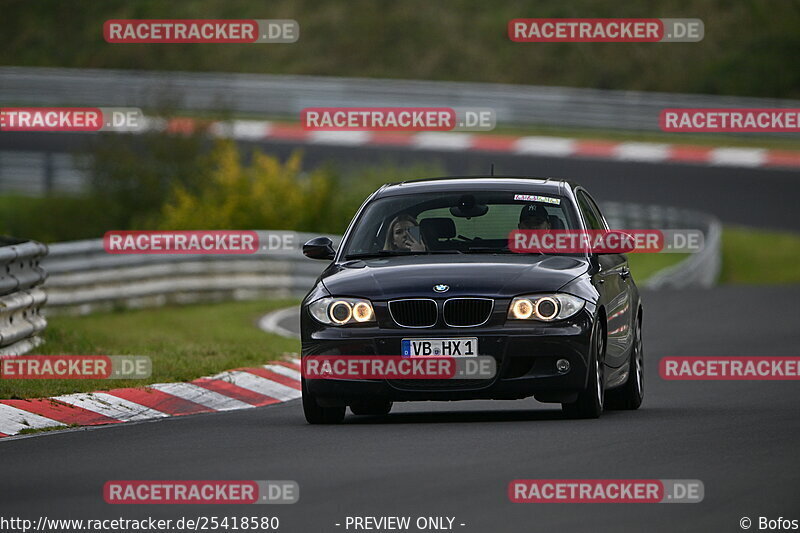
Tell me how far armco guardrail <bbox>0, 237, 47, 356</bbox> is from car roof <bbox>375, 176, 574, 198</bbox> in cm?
349

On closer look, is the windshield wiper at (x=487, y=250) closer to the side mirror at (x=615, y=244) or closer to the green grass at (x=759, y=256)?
the side mirror at (x=615, y=244)

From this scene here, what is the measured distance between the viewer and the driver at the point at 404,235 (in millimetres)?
11492

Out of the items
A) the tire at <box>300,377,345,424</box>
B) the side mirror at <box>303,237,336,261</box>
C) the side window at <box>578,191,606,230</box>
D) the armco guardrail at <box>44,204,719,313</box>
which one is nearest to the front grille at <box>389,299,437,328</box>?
the tire at <box>300,377,345,424</box>

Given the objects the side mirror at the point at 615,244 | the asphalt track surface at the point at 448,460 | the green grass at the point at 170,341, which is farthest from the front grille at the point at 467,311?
the green grass at the point at 170,341

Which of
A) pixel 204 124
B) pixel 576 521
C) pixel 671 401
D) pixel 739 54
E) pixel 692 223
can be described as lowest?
pixel 576 521

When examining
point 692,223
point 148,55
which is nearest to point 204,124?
point 692,223

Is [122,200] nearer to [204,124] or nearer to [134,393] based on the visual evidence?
[204,124]

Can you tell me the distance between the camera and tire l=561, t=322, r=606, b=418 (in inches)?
419

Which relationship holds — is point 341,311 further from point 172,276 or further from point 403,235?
point 172,276

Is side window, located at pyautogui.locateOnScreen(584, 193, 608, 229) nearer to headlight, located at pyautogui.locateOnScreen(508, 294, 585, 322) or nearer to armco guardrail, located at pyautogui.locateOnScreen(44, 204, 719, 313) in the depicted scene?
headlight, located at pyautogui.locateOnScreen(508, 294, 585, 322)

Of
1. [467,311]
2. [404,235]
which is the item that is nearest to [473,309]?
[467,311]

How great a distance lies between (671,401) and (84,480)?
557 cm

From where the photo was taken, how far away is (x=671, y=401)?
12.7m

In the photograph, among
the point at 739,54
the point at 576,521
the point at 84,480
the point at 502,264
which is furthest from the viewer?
the point at 739,54
